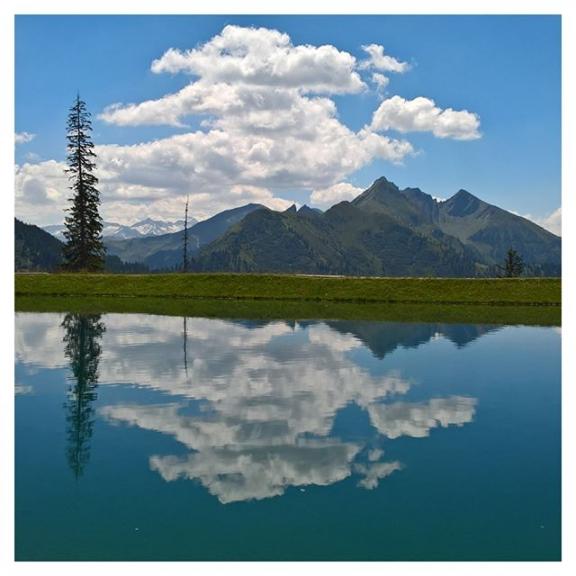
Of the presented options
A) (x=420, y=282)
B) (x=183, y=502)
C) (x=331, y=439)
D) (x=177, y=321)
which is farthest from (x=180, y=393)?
(x=420, y=282)

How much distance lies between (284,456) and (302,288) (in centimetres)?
7445

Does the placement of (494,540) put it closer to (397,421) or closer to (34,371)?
(397,421)

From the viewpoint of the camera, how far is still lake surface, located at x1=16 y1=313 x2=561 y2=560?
1548 cm

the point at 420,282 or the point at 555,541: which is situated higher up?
the point at 420,282

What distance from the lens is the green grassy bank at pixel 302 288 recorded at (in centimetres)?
9175

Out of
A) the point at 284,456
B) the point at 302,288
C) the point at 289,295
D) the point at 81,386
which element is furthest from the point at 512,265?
the point at 284,456

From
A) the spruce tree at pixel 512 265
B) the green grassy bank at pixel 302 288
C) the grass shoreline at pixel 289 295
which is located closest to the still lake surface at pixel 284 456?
the grass shoreline at pixel 289 295

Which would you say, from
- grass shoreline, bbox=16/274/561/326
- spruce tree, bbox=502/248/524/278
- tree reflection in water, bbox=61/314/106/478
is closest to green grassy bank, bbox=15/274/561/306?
grass shoreline, bbox=16/274/561/326

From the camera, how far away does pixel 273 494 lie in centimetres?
1827

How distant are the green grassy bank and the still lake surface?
5025cm

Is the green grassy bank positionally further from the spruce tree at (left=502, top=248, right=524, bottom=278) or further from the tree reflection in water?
the tree reflection in water

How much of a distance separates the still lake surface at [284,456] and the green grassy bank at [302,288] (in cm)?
5025

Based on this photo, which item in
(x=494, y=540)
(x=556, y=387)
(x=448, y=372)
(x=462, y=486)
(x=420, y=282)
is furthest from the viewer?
(x=420, y=282)
